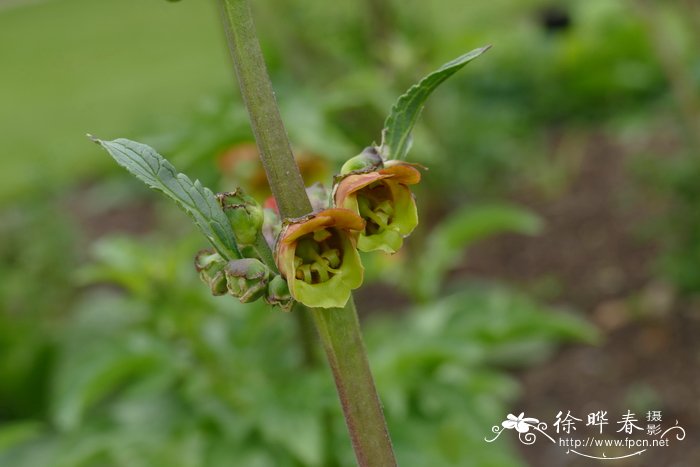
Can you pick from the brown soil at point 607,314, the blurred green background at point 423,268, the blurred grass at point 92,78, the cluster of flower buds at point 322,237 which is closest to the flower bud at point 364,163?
the cluster of flower buds at point 322,237

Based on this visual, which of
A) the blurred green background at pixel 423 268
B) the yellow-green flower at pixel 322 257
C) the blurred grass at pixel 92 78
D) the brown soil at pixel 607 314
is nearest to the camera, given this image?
the yellow-green flower at pixel 322 257

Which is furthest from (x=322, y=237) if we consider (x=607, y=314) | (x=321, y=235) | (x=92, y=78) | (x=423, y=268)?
(x=92, y=78)

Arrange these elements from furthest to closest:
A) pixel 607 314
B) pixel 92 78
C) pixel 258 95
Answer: pixel 92 78, pixel 607 314, pixel 258 95

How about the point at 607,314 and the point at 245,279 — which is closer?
the point at 245,279

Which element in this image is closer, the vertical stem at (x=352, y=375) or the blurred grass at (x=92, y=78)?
the vertical stem at (x=352, y=375)

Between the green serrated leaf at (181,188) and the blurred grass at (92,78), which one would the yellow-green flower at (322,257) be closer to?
the green serrated leaf at (181,188)

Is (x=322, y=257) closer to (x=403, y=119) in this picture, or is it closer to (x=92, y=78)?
(x=403, y=119)

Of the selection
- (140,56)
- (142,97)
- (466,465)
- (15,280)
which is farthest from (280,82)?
(140,56)
